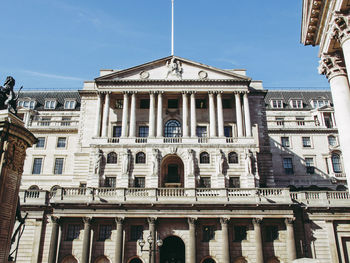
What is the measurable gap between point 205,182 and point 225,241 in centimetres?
912

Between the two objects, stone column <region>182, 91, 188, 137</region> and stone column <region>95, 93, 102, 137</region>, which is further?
stone column <region>95, 93, 102, 137</region>

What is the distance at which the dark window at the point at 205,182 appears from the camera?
135ft

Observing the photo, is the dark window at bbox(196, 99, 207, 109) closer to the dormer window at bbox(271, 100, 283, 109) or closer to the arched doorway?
the arched doorway

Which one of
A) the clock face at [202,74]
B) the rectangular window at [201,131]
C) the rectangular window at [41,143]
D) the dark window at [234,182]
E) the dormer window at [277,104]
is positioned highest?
the dormer window at [277,104]

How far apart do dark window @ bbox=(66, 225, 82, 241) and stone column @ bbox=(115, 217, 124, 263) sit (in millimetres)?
4362

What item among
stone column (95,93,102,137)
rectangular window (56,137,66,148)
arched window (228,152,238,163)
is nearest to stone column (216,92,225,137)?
arched window (228,152,238,163)

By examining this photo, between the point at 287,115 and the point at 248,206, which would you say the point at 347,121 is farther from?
the point at 287,115

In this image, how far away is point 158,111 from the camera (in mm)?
44719

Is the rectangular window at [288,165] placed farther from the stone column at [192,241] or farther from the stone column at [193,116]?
the stone column at [192,241]

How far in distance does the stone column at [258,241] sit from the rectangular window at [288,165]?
26756 mm

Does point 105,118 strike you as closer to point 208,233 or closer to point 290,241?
point 208,233

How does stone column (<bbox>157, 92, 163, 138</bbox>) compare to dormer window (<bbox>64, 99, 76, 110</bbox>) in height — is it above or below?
below

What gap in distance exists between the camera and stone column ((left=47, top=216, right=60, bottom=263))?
32812 mm

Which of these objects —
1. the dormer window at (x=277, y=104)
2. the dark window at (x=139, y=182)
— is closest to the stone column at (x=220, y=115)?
the dark window at (x=139, y=182)
